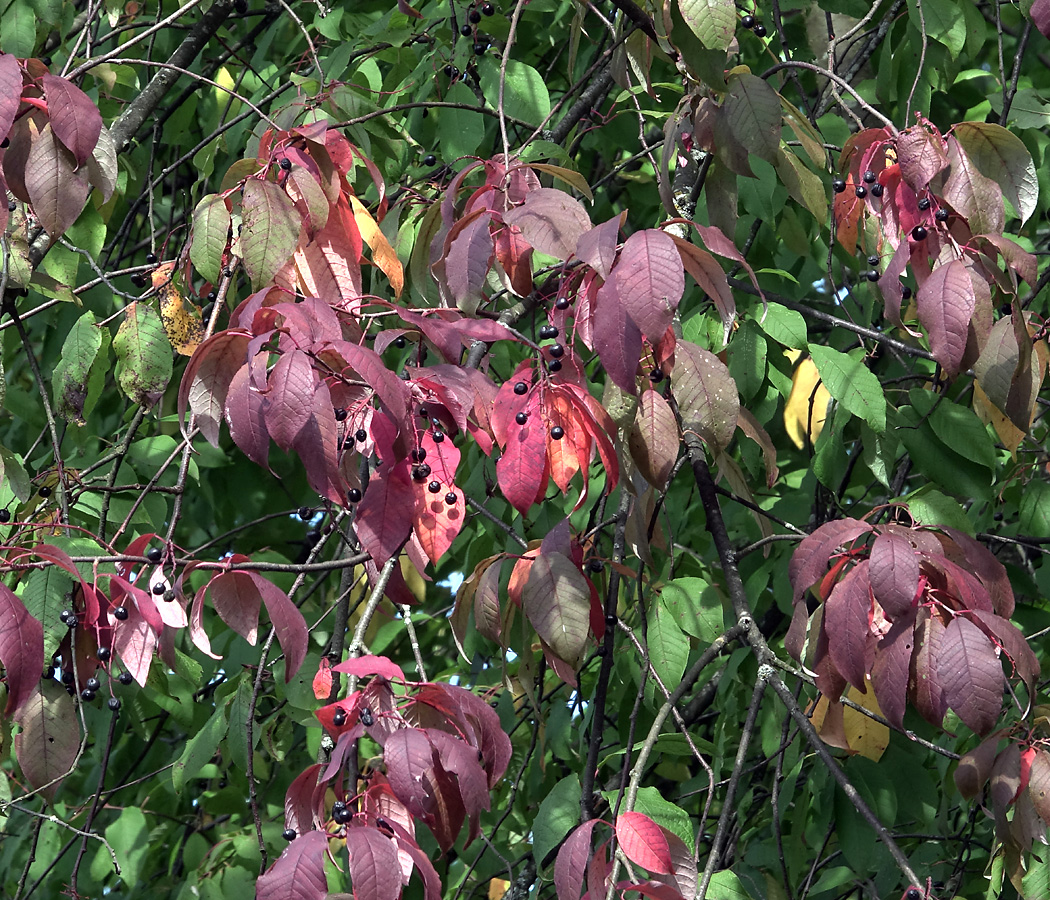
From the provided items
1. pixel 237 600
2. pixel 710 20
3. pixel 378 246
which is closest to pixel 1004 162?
pixel 710 20

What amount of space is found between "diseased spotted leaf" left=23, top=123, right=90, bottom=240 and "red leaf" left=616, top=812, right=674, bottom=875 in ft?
3.54

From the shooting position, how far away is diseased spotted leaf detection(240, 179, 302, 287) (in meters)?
1.76

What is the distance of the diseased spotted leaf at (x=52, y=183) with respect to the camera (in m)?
1.72

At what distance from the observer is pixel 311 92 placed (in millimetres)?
2578

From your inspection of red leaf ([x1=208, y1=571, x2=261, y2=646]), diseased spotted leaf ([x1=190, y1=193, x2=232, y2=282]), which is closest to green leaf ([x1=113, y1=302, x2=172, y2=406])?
diseased spotted leaf ([x1=190, y1=193, x2=232, y2=282])

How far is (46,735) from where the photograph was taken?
170cm

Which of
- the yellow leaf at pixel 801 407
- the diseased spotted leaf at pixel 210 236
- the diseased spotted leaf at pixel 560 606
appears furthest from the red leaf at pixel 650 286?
the yellow leaf at pixel 801 407

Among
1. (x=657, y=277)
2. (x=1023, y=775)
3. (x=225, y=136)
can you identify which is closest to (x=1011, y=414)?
(x=1023, y=775)

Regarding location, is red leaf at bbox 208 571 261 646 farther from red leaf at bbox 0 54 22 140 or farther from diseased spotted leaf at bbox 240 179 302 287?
red leaf at bbox 0 54 22 140

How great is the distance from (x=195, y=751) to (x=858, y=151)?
1.64 metres

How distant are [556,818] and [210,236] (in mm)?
1084

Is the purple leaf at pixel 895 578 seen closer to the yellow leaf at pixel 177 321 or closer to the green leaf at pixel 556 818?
the green leaf at pixel 556 818

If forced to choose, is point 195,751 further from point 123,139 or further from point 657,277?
point 657,277

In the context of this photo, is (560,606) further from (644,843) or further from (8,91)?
(8,91)
